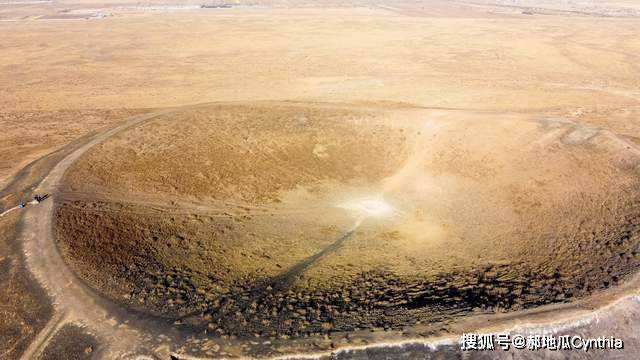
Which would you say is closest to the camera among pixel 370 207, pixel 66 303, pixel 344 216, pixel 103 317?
pixel 103 317

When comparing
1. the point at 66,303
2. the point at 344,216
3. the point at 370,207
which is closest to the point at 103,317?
the point at 66,303

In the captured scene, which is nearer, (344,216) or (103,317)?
(103,317)

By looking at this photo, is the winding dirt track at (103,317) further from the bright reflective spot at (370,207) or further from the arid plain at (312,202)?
the bright reflective spot at (370,207)

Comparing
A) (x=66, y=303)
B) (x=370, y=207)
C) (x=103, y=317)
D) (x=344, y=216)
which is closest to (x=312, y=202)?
(x=344, y=216)

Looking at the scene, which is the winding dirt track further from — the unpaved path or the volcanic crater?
the volcanic crater

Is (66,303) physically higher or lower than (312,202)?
higher

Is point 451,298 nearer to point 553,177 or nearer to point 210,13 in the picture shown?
point 553,177

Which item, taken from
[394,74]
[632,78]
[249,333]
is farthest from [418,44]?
[249,333]

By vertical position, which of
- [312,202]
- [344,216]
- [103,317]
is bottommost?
[344,216]

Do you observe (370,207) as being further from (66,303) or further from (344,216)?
(66,303)

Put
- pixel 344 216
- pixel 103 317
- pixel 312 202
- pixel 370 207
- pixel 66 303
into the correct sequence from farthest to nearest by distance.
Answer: pixel 312 202, pixel 370 207, pixel 344 216, pixel 66 303, pixel 103 317
